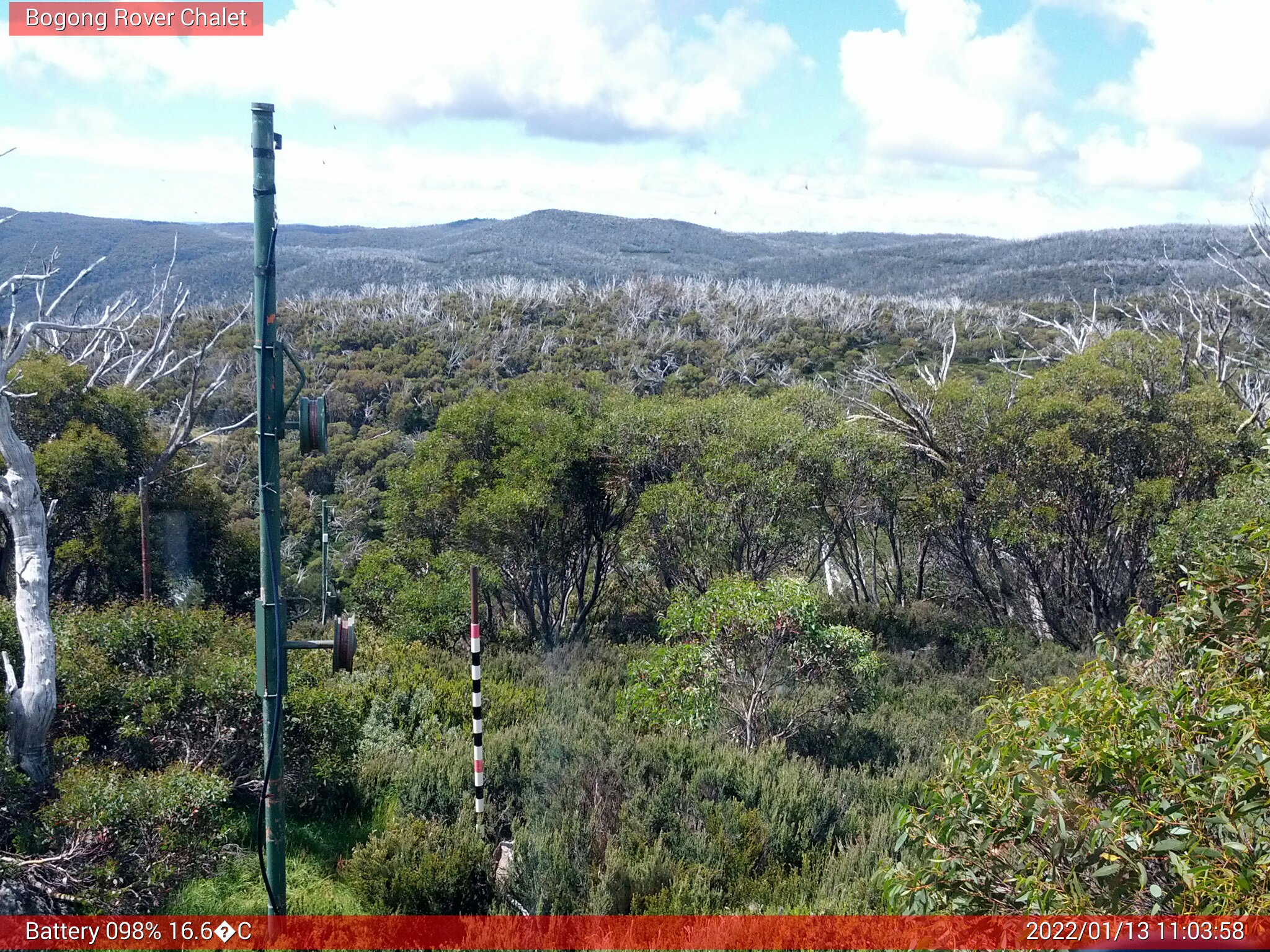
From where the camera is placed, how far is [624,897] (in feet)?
17.5

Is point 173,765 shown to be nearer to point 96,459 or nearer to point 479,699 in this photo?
point 479,699

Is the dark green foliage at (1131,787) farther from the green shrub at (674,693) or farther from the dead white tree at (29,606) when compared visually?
the dead white tree at (29,606)

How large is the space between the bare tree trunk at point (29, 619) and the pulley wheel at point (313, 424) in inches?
129

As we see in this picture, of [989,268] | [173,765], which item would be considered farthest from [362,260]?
[173,765]

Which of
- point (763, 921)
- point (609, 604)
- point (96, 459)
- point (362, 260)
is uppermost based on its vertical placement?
point (362, 260)

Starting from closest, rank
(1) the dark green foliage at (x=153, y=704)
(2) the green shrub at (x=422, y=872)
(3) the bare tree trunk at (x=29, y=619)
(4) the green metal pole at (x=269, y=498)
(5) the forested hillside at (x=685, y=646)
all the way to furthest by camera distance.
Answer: (5) the forested hillside at (x=685, y=646)
(4) the green metal pole at (x=269, y=498)
(2) the green shrub at (x=422, y=872)
(3) the bare tree trunk at (x=29, y=619)
(1) the dark green foliage at (x=153, y=704)

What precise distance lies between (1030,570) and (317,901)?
10.7 meters

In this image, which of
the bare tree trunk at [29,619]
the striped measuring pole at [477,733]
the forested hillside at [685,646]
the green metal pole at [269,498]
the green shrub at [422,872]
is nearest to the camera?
the forested hillside at [685,646]

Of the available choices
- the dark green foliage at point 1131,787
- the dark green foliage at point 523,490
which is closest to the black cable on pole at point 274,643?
the dark green foliage at point 1131,787

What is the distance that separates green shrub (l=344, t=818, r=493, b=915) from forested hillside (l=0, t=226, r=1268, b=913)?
0.08 ft

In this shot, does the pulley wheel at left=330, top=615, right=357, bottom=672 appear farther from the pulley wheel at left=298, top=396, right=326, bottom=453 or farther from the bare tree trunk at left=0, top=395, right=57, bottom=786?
the bare tree trunk at left=0, top=395, right=57, bottom=786

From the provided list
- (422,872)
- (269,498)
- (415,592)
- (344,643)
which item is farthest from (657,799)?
(415,592)

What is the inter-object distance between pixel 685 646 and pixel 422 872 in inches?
140

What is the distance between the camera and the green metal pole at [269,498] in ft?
13.6
